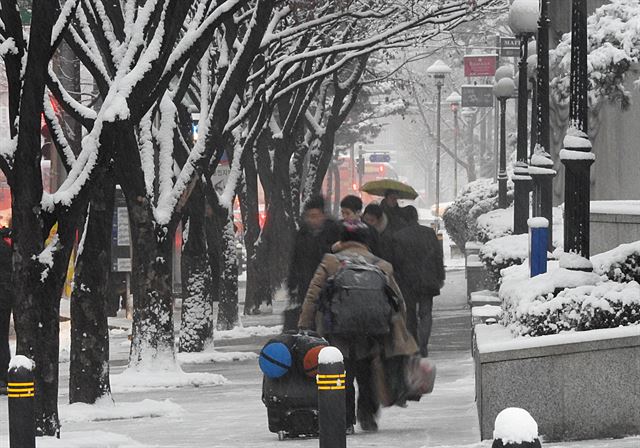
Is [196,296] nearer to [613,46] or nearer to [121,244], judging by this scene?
[613,46]

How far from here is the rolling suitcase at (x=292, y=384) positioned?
461 inches

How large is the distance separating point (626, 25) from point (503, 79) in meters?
7.29

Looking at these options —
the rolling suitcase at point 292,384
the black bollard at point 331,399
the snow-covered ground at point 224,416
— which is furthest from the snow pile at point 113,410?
the black bollard at point 331,399

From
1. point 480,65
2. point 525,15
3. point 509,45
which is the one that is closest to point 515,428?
point 525,15

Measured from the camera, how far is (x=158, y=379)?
58.4 ft

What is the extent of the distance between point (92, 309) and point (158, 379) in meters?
3.27

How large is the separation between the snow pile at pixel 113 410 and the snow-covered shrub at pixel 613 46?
897cm

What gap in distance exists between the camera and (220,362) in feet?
68.4

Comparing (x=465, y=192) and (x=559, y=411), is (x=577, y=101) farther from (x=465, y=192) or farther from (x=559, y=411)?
(x=465, y=192)

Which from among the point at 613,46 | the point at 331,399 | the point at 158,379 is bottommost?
the point at 158,379

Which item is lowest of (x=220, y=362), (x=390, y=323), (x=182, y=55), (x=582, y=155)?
(x=220, y=362)

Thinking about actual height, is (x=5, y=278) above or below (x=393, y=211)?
below

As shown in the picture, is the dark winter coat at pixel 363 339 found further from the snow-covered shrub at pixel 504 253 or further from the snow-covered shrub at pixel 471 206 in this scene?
the snow-covered shrub at pixel 471 206

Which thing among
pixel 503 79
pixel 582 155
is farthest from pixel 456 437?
pixel 503 79
